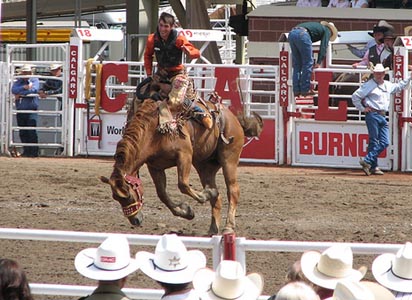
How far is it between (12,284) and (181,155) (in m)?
6.59

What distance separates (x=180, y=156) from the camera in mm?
11711

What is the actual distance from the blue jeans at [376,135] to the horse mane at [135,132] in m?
6.11

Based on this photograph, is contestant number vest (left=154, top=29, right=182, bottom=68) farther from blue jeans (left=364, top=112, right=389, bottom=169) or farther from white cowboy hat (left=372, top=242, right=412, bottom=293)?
white cowboy hat (left=372, top=242, right=412, bottom=293)

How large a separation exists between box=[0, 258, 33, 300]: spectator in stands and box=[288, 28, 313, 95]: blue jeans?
43.2 ft

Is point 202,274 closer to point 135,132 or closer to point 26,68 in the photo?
point 135,132

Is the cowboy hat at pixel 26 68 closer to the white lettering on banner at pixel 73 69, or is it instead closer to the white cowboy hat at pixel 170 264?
the white lettering on banner at pixel 73 69

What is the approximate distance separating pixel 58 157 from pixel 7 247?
8726 mm

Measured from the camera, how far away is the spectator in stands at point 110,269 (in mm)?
5559

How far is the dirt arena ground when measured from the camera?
34.7 feet

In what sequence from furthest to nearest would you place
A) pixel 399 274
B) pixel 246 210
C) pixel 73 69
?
pixel 73 69
pixel 246 210
pixel 399 274

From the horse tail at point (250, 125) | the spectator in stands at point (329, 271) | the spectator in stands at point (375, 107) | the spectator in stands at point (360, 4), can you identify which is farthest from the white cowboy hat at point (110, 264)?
the spectator in stands at point (360, 4)

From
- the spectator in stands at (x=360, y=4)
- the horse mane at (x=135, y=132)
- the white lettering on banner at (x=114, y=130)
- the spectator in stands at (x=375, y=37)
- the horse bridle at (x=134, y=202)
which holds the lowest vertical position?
the horse bridle at (x=134, y=202)

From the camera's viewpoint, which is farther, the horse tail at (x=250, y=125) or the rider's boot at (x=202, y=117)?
the horse tail at (x=250, y=125)

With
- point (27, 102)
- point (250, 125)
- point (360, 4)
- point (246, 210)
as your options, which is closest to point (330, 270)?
point (250, 125)
